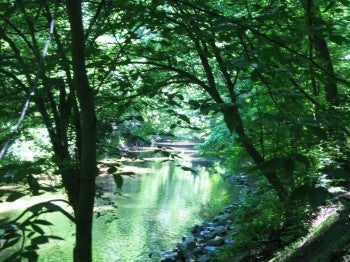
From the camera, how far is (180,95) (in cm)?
320

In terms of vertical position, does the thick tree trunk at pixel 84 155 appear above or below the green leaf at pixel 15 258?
above

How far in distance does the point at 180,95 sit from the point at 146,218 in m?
9.43

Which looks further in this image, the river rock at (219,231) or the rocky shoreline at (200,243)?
the river rock at (219,231)

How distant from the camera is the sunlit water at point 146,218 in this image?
30.5 feet

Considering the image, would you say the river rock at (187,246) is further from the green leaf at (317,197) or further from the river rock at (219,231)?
the green leaf at (317,197)

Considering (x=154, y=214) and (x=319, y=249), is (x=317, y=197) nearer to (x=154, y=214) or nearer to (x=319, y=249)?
(x=319, y=249)

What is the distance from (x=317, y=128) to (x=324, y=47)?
15.4 ft

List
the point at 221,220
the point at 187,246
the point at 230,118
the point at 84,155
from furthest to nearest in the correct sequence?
1. the point at 221,220
2. the point at 187,246
3. the point at 84,155
4. the point at 230,118

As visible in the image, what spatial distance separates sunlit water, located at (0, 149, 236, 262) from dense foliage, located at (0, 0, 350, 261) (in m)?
1.67

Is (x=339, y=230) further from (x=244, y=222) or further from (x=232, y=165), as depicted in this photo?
(x=244, y=222)

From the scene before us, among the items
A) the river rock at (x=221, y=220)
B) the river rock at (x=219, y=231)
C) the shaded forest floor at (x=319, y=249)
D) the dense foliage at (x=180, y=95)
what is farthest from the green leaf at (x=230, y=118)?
the river rock at (x=221, y=220)

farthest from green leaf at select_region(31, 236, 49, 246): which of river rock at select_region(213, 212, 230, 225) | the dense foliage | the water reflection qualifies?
river rock at select_region(213, 212, 230, 225)

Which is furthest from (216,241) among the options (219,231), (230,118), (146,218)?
(230,118)

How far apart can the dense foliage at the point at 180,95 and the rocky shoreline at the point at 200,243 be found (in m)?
2.62
